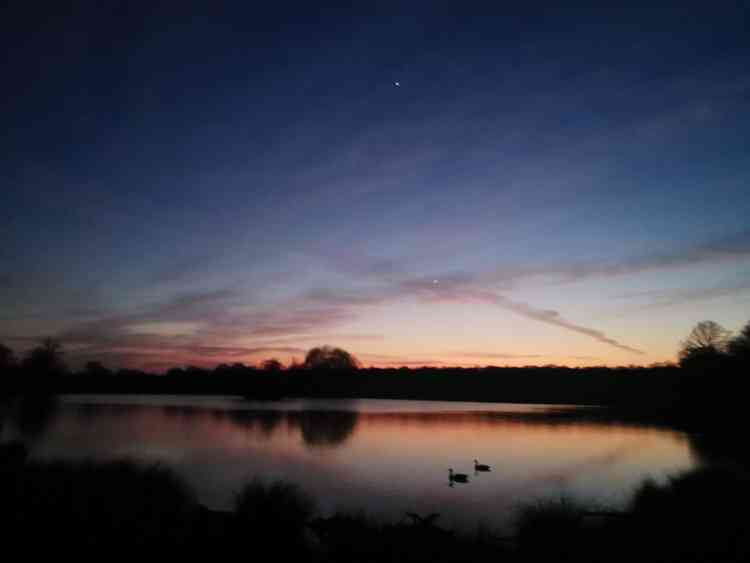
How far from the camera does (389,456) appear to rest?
4062 cm

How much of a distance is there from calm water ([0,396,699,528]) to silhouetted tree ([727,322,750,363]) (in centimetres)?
1245

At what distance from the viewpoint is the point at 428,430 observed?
207 feet

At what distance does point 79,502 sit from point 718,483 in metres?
20.1

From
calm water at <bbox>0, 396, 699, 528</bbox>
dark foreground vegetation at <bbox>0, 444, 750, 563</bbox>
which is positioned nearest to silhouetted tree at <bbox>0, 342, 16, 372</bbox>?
calm water at <bbox>0, 396, 699, 528</bbox>

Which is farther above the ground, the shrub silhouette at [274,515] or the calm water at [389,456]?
the shrub silhouette at [274,515]

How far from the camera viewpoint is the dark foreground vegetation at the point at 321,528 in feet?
38.0

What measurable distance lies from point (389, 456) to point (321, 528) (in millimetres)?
25952

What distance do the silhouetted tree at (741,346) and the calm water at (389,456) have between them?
1245 centimetres

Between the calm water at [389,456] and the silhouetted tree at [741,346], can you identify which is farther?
the silhouetted tree at [741,346]

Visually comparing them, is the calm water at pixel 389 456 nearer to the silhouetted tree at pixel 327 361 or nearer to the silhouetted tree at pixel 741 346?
the silhouetted tree at pixel 741 346

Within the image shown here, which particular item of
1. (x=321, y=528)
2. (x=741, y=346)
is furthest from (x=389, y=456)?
(x=741, y=346)

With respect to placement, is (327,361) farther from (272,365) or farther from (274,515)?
(274,515)

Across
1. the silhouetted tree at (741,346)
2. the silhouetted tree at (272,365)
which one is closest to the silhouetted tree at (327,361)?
the silhouetted tree at (272,365)

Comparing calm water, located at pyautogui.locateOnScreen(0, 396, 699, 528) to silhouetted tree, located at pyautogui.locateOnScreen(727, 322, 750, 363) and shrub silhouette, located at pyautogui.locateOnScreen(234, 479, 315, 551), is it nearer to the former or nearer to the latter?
shrub silhouette, located at pyautogui.locateOnScreen(234, 479, 315, 551)
